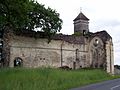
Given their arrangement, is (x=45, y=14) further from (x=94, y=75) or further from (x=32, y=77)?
(x=32, y=77)

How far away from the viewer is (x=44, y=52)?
168 ft

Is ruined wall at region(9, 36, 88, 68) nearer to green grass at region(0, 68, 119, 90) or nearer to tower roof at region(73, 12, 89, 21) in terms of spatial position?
green grass at region(0, 68, 119, 90)

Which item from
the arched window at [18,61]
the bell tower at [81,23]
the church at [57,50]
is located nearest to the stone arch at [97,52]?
the church at [57,50]

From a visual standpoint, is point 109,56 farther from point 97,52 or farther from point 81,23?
point 81,23

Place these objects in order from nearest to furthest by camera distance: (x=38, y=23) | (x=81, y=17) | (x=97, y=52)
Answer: (x=38, y=23) → (x=97, y=52) → (x=81, y=17)

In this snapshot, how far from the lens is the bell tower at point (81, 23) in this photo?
79.8m

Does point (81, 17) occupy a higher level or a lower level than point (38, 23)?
higher

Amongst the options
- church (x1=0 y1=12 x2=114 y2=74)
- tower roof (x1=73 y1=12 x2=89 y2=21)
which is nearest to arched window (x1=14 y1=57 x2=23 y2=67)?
church (x1=0 y1=12 x2=114 y2=74)

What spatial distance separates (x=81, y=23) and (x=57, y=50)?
27168mm

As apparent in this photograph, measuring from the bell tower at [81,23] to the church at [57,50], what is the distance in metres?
14.3

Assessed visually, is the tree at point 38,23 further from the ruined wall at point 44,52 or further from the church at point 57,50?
the ruined wall at point 44,52

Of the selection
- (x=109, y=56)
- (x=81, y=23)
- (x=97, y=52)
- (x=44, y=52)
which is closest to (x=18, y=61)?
(x=44, y=52)

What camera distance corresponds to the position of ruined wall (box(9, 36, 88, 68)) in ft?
155

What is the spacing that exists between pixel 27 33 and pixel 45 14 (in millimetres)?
4124
